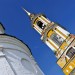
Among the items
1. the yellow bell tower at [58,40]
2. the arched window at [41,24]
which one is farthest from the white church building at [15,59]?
the arched window at [41,24]

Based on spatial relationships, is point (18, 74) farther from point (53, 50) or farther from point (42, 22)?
point (42, 22)

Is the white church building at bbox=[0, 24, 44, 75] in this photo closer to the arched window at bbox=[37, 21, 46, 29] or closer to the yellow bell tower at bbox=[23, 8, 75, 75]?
the yellow bell tower at bbox=[23, 8, 75, 75]

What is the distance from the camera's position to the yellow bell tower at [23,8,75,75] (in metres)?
26.9

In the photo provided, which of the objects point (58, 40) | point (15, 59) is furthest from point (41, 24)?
point (15, 59)

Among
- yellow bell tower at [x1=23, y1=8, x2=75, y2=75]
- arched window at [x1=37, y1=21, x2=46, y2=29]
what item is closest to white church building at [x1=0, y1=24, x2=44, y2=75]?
yellow bell tower at [x1=23, y1=8, x2=75, y2=75]

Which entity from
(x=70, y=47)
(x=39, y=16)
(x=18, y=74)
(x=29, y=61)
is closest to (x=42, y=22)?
(x=39, y=16)

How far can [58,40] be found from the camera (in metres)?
30.6

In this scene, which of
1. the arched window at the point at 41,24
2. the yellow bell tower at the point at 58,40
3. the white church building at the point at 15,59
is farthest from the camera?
the arched window at the point at 41,24

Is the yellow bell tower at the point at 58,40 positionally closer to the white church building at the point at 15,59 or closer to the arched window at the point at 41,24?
the arched window at the point at 41,24

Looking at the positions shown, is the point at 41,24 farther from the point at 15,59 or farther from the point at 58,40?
the point at 15,59

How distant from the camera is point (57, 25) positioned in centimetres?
3228

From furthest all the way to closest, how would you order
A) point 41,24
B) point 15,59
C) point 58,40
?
point 41,24 → point 58,40 → point 15,59

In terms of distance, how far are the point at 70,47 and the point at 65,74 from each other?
3.31m

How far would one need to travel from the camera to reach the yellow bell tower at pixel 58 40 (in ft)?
88.3
